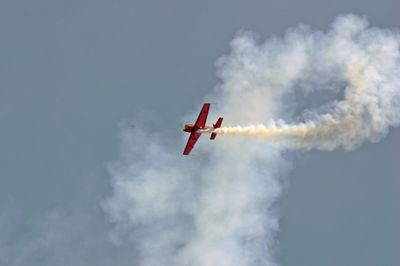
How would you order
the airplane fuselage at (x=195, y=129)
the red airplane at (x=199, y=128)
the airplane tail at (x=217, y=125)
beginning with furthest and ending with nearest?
the airplane fuselage at (x=195, y=129) < the red airplane at (x=199, y=128) < the airplane tail at (x=217, y=125)

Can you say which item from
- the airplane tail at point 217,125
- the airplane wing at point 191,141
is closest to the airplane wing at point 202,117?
the airplane wing at point 191,141

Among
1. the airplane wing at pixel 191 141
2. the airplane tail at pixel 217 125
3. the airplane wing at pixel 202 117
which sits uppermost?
the airplane wing at pixel 202 117

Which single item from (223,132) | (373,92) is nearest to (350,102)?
(373,92)

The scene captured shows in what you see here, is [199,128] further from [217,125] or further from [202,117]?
[217,125]

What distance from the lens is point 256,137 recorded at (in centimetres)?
18500

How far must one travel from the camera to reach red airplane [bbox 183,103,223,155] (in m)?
186

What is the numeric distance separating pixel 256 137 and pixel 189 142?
8765mm

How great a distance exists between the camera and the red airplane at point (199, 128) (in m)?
186

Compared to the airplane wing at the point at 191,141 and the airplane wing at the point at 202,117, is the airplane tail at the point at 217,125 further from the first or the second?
the airplane wing at the point at 191,141

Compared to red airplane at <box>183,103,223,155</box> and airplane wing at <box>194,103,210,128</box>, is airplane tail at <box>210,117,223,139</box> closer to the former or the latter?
red airplane at <box>183,103,223,155</box>

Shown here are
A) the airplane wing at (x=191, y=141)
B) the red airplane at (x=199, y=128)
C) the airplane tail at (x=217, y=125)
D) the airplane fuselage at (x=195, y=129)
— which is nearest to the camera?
the airplane tail at (x=217, y=125)

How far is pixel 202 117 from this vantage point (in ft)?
613

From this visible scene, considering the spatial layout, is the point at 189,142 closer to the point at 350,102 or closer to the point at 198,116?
the point at 198,116

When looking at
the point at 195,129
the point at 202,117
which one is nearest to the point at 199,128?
the point at 195,129
